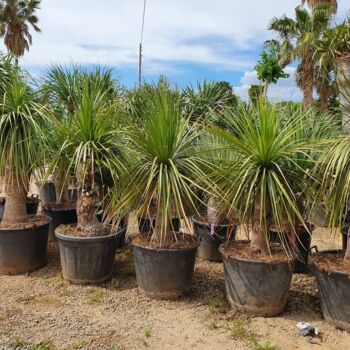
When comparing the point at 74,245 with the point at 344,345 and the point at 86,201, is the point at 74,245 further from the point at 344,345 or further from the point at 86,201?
the point at 344,345

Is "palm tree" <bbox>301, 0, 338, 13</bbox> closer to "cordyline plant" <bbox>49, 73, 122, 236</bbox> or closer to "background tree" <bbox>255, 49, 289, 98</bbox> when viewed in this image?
"background tree" <bbox>255, 49, 289, 98</bbox>

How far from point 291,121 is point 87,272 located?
240 centimetres

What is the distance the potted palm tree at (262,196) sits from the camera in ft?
10.9

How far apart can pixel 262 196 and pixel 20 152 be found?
252 cm

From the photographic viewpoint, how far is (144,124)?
12.5 ft

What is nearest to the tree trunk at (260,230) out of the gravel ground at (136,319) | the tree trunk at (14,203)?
the gravel ground at (136,319)

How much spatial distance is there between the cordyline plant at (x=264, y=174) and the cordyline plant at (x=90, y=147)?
1.12 m

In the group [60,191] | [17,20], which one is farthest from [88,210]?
[17,20]

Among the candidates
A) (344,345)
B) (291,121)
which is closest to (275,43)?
(291,121)

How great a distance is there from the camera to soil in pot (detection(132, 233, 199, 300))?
12.4ft

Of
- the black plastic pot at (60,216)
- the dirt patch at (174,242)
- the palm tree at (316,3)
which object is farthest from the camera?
the palm tree at (316,3)

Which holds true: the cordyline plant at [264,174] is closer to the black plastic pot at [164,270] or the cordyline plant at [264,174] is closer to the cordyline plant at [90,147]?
the black plastic pot at [164,270]

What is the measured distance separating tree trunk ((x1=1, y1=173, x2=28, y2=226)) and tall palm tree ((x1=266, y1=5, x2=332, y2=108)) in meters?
9.32

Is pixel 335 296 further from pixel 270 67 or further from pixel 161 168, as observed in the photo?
pixel 270 67
